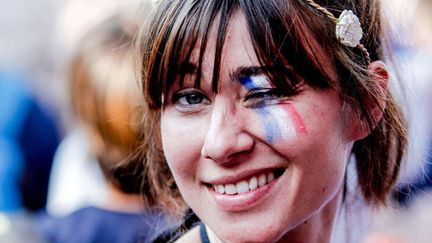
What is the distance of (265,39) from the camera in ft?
5.91

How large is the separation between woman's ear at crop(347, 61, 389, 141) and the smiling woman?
3 centimetres

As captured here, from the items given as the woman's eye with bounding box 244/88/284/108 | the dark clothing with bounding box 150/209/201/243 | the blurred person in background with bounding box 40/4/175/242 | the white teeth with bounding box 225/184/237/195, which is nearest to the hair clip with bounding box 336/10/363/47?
the woman's eye with bounding box 244/88/284/108

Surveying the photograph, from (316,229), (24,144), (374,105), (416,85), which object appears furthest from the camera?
(24,144)

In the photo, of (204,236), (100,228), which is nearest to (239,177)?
(204,236)

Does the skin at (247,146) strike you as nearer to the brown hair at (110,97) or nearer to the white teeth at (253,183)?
the white teeth at (253,183)

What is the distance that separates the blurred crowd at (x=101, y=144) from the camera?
2754mm

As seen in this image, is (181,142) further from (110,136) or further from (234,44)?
(110,136)

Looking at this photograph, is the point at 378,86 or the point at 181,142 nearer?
the point at 181,142

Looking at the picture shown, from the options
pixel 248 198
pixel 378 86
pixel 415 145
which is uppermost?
pixel 378 86

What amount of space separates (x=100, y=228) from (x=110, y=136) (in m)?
0.33

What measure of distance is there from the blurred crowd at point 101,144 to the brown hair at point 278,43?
31cm

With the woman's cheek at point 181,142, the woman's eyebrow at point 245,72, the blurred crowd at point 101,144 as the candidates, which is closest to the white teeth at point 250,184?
the woman's cheek at point 181,142

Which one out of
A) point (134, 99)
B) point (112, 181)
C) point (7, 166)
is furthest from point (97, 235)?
point (7, 166)

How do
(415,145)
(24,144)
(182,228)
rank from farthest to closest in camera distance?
(24,144), (415,145), (182,228)
